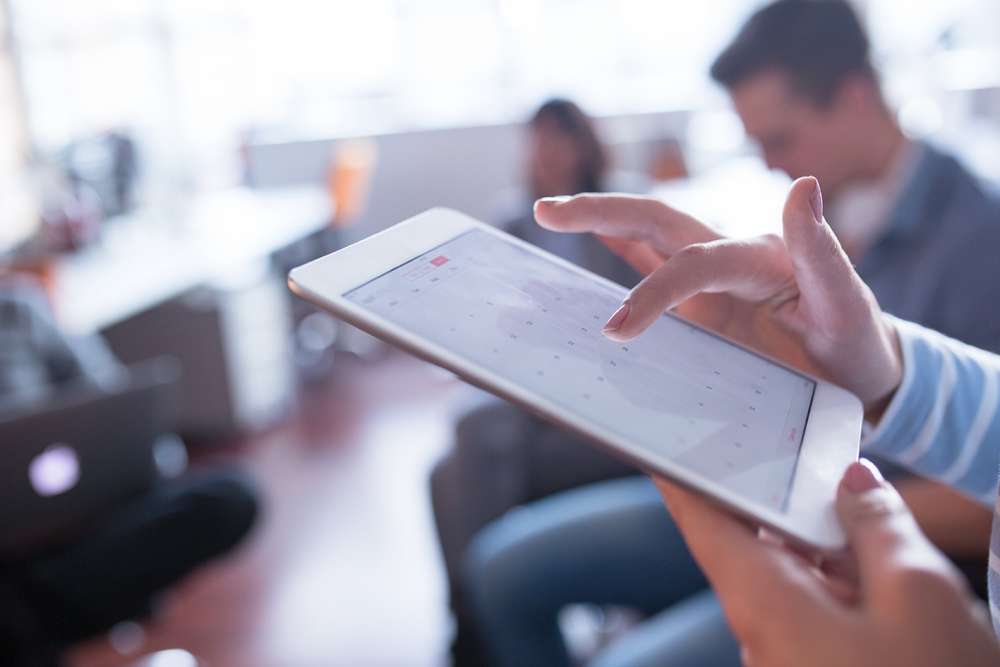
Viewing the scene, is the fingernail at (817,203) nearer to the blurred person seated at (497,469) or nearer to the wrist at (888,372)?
the wrist at (888,372)

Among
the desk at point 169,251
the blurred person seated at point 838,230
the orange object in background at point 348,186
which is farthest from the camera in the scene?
the orange object in background at point 348,186

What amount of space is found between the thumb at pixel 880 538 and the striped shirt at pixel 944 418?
152mm

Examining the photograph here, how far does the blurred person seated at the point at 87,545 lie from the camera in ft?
3.36

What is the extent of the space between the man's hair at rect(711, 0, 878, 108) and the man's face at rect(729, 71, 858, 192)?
0.01 m

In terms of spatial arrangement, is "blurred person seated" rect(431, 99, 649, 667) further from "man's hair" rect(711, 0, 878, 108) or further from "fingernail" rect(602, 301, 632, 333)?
"fingernail" rect(602, 301, 632, 333)

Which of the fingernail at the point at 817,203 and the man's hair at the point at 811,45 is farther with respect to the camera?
the man's hair at the point at 811,45

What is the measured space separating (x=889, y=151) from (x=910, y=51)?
3.69m

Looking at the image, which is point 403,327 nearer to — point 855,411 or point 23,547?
point 855,411

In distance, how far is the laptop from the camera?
37.0 inches

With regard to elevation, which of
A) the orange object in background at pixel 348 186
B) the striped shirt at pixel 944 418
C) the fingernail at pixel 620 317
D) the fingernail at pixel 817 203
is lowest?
the orange object in background at pixel 348 186

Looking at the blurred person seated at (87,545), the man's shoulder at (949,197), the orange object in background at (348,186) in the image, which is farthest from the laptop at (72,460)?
the orange object in background at (348,186)

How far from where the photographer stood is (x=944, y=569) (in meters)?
0.28

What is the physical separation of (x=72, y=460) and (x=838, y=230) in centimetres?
106

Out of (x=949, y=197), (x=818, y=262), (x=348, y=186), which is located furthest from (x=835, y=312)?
(x=348, y=186)
